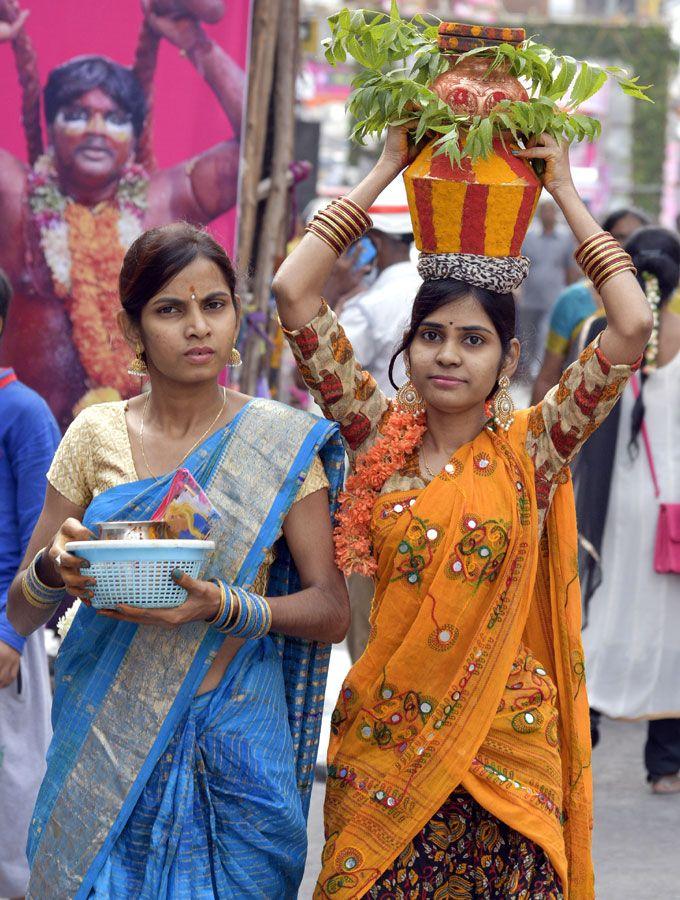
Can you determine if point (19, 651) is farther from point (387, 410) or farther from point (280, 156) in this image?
point (280, 156)

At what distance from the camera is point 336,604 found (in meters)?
3.46

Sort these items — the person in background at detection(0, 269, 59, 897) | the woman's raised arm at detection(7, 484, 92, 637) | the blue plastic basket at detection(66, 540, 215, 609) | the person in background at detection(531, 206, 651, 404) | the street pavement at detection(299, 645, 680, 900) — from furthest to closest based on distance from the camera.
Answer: the person in background at detection(531, 206, 651, 404), the street pavement at detection(299, 645, 680, 900), the person in background at detection(0, 269, 59, 897), the woman's raised arm at detection(7, 484, 92, 637), the blue plastic basket at detection(66, 540, 215, 609)

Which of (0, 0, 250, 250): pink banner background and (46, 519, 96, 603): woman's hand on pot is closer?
(46, 519, 96, 603): woman's hand on pot

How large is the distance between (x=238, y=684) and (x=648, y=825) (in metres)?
3.22

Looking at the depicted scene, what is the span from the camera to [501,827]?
3541 millimetres

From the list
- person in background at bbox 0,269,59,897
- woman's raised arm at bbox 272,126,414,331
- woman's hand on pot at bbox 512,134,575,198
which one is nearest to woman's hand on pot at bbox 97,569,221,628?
woman's raised arm at bbox 272,126,414,331

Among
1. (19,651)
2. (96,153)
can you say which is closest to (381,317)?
(96,153)

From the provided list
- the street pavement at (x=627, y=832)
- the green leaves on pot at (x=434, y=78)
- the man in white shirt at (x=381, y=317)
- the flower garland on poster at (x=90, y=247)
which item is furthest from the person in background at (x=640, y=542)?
the green leaves on pot at (x=434, y=78)

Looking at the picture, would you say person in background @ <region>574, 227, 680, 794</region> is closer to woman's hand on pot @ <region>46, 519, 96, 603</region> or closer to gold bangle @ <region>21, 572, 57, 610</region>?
gold bangle @ <region>21, 572, 57, 610</region>

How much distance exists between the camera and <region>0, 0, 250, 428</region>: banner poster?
19.5ft

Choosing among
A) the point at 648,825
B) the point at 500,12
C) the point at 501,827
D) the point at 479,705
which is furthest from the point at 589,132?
the point at 500,12

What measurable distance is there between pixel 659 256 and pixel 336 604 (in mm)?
3388

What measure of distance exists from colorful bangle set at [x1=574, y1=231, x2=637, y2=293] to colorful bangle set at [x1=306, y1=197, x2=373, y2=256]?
20.3 inches

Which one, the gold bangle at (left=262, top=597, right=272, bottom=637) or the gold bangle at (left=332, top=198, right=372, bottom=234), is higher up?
the gold bangle at (left=332, top=198, right=372, bottom=234)
